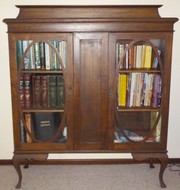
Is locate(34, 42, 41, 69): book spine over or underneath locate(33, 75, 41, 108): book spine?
over

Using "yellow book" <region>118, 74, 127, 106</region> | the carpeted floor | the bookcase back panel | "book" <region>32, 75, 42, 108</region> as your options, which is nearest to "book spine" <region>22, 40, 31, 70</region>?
"book" <region>32, 75, 42, 108</region>

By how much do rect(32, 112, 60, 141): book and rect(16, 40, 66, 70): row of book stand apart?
419 millimetres

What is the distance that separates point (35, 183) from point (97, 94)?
1.07 meters

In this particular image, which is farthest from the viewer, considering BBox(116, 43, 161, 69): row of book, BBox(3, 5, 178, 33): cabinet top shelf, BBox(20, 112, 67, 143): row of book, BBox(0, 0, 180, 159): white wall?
BBox(0, 0, 180, 159): white wall

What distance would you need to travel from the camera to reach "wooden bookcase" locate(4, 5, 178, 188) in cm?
199

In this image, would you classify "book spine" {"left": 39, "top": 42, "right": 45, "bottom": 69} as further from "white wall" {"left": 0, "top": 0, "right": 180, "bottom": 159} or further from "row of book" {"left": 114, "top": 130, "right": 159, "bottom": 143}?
"row of book" {"left": 114, "top": 130, "right": 159, "bottom": 143}

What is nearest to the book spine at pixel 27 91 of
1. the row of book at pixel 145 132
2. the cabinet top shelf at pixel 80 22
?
the cabinet top shelf at pixel 80 22

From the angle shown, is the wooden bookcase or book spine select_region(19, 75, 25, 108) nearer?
the wooden bookcase

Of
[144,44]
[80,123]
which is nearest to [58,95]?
[80,123]

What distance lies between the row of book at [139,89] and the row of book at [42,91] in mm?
515

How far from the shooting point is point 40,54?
6.86 feet

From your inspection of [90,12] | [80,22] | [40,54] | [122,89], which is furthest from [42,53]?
[122,89]

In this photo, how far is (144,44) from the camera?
206 cm

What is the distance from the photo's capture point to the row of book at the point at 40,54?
204cm
